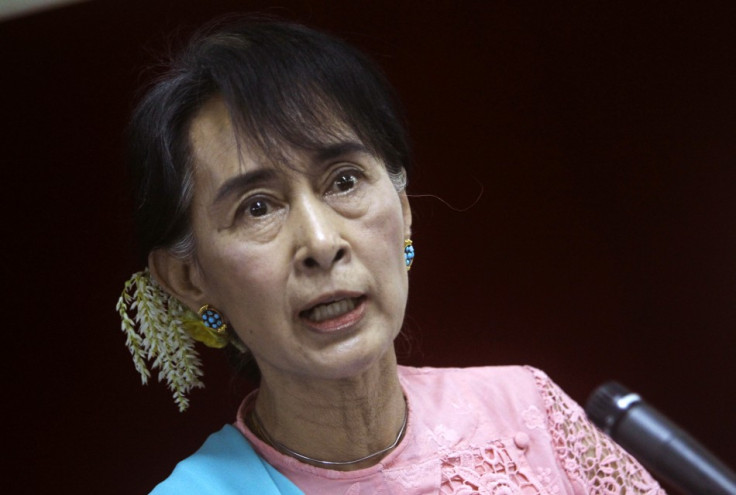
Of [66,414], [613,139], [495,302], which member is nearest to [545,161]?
[613,139]

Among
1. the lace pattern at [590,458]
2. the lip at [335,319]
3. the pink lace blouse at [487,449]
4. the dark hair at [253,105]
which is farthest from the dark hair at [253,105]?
the lace pattern at [590,458]

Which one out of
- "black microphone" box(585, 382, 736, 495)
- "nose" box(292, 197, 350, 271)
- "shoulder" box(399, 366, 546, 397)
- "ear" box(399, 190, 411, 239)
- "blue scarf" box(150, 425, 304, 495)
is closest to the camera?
"black microphone" box(585, 382, 736, 495)

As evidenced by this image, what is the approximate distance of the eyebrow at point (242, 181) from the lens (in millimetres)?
1262

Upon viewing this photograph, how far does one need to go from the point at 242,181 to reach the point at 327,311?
23 cm

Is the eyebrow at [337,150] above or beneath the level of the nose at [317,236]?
above

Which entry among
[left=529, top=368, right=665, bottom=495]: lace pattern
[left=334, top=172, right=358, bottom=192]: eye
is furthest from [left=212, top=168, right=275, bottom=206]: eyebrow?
[left=529, top=368, right=665, bottom=495]: lace pattern

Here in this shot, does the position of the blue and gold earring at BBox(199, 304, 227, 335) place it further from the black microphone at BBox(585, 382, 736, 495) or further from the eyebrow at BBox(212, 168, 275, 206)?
the black microphone at BBox(585, 382, 736, 495)

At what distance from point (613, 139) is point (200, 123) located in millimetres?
899

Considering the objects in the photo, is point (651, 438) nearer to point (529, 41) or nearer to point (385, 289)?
point (385, 289)

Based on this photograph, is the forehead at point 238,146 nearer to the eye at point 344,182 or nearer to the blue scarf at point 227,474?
Result: the eye at point 344,182

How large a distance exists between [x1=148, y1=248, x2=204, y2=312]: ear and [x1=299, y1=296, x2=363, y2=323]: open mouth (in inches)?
9.3

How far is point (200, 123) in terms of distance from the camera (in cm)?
132

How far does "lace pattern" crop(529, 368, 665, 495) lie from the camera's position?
4.98ft

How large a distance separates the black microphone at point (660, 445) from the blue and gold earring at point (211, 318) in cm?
87
